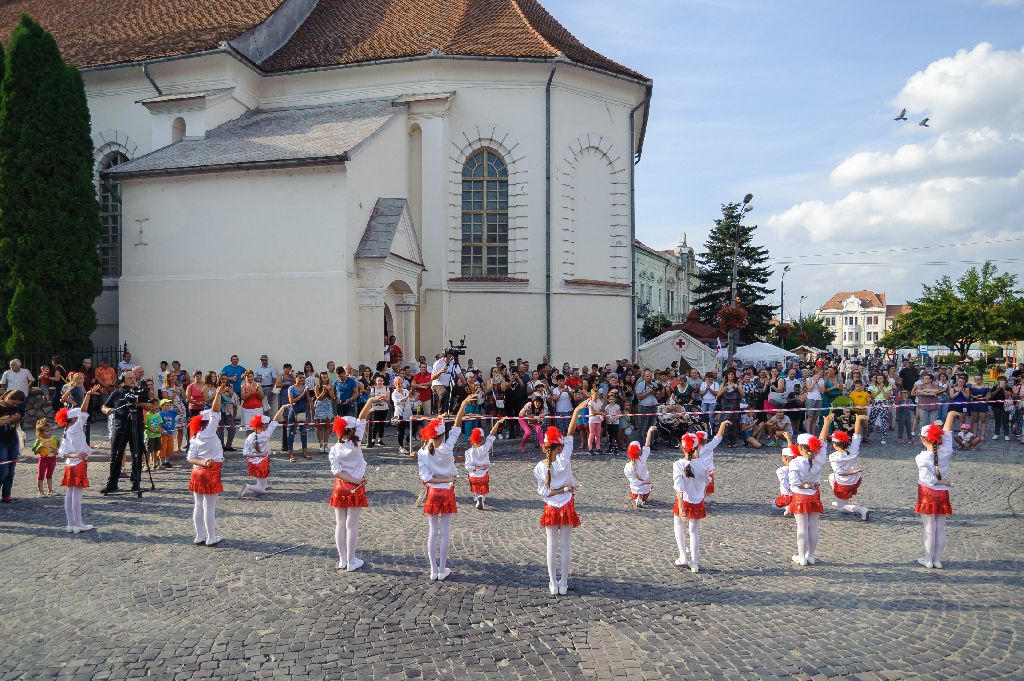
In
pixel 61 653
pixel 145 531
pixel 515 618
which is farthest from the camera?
pixel 145 531

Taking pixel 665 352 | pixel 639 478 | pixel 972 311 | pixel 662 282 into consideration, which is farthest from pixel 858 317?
pixel 639 478

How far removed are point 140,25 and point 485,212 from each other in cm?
1462

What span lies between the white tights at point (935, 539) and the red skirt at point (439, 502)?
5271mm

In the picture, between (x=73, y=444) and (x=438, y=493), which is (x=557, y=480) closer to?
(x=438, y=493)

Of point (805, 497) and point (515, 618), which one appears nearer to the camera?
point (515, 618)

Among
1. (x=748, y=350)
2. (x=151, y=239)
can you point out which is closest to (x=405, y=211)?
(x=151, y=239)

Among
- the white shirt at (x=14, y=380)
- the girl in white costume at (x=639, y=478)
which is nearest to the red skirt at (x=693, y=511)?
the girl in white costume at (x=639, y=478)

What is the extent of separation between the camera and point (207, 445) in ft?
31.0

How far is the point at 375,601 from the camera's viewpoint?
23.5 feet

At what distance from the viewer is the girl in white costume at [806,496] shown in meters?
8.40

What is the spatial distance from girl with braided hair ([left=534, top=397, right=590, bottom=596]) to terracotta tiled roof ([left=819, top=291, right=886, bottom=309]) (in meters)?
144

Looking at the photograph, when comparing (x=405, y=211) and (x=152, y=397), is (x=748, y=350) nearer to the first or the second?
(x=405, y=211)

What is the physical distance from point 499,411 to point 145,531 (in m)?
9.30

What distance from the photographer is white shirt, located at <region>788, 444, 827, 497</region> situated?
8.56 m
